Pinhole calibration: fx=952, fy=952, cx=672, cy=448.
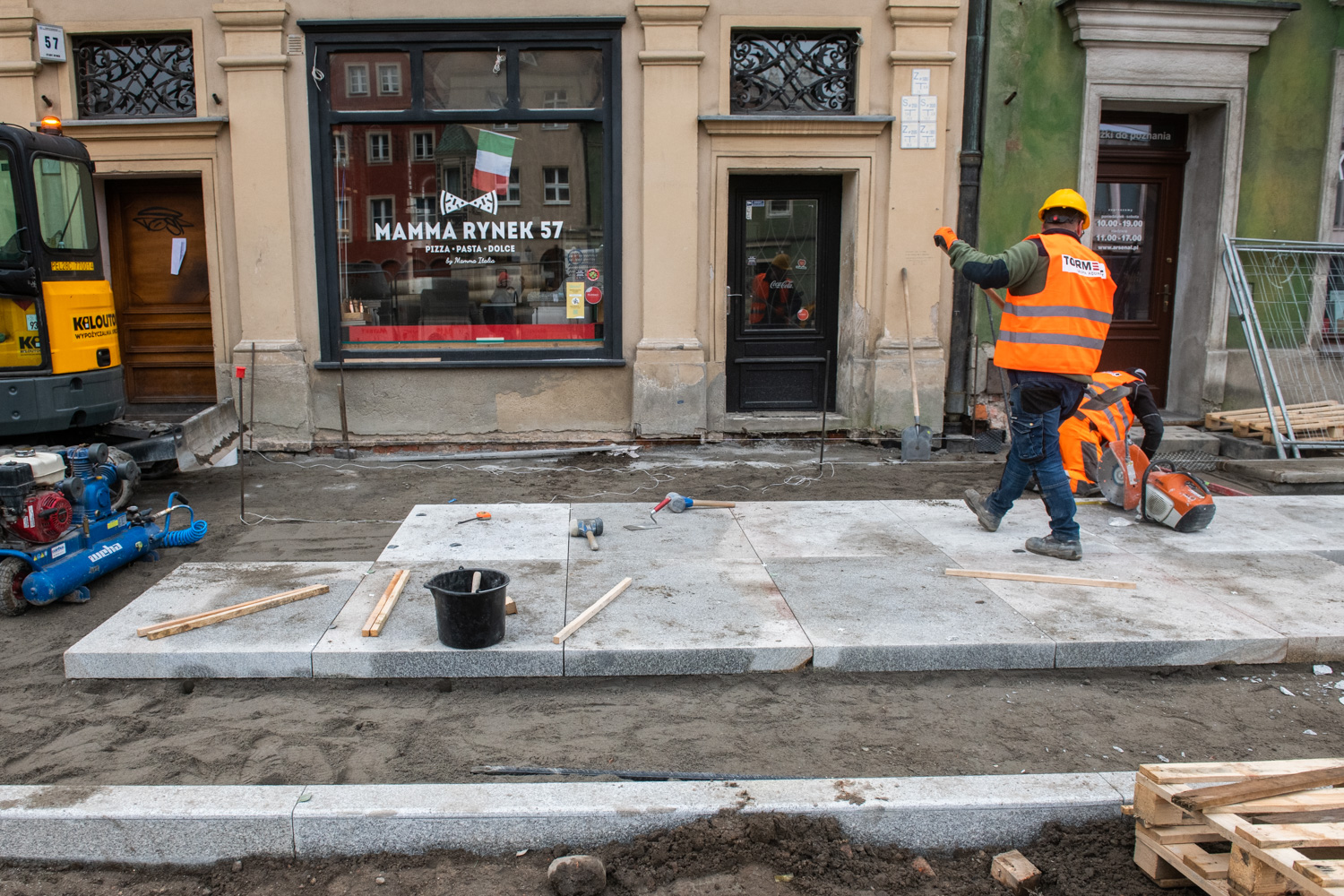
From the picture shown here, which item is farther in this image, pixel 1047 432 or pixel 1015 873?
pixel 1047 432

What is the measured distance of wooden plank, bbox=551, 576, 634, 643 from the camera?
14.4 feet

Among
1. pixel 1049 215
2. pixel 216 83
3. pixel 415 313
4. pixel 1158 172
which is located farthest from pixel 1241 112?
pixel 216 83

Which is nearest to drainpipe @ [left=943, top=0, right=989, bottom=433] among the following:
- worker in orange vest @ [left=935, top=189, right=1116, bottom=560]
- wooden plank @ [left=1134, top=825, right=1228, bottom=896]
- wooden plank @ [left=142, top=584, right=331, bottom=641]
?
worker in orange vest @ [left=935, top=189, right=1116, bottom=560]


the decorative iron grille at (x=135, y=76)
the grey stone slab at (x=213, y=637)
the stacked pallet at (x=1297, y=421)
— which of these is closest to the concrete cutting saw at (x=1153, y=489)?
the stacked pallet at (x=1297, y=421)

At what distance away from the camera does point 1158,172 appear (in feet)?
33.0

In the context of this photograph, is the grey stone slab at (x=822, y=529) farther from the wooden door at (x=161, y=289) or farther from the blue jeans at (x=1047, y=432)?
the wooden door at (x=161, y=289)

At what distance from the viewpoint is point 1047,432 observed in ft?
18.4

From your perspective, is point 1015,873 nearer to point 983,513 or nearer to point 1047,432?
point 1047,432

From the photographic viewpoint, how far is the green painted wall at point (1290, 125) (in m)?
9.53

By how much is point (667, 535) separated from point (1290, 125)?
8.15m

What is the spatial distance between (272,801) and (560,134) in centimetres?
747

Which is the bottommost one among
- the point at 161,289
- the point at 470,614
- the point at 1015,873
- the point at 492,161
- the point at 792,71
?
the point at 1015,873

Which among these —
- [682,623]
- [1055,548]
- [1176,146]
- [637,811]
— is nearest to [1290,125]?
[1176,146]

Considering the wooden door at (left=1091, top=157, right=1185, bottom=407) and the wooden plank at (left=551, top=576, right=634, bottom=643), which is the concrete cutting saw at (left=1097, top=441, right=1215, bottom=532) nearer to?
the wooden plank at (left=551, top=576, right=634, bottom=643)
